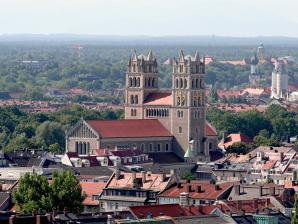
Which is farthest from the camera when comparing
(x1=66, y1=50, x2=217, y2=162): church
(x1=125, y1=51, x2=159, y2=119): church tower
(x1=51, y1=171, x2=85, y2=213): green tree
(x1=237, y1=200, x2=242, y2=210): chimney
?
(x1=125, y1=51, x2=159, y2=119): church tower

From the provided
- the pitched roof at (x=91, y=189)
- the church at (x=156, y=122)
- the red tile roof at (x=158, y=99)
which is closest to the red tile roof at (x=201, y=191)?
the pitched roof at (x=91, y=189)

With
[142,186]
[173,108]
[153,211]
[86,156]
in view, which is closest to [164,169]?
[86,156]

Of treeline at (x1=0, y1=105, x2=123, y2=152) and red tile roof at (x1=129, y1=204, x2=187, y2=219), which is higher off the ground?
red tile roof at (x1=129, y1=204, x2=187, y2=219)

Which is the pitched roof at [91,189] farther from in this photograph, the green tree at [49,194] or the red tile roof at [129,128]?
the red tile roof at [129,128]

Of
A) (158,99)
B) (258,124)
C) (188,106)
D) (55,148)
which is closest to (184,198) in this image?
(188,106)

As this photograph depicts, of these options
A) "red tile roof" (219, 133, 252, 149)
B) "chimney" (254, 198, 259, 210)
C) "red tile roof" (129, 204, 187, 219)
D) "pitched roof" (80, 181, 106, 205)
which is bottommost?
"red tile roof" (219, 133, 252, 149)

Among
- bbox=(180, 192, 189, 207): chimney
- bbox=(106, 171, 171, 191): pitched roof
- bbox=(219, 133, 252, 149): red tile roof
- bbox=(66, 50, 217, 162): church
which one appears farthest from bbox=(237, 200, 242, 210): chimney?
bbox=(219, 133, 252, 149): red tile roof

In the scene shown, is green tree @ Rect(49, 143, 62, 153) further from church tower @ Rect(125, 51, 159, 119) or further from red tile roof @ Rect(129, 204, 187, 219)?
red tile roof @ Rect(129, 204, 187, 219)
